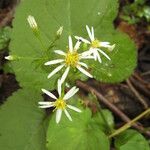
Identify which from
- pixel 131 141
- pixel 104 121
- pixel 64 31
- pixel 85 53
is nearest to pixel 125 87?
pixel 104 121

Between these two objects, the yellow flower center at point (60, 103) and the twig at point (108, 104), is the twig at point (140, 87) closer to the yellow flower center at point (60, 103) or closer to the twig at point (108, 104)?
the twig at point (108, 104)

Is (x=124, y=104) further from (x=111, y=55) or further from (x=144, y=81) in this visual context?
(x=111, y=55)

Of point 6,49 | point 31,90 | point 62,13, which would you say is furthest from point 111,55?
point 6,49

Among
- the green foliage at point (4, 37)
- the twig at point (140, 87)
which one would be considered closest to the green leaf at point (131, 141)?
the twig at point (140, 87)

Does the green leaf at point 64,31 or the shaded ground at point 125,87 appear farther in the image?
the shaded ground at point 125,87

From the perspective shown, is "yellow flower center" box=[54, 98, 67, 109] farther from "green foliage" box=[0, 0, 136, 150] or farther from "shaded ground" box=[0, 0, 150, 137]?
"shaded ground" box=[0, 0, 150, 137]

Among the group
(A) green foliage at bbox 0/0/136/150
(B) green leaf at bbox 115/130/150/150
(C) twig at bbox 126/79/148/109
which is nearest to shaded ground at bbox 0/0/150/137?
(C) twig at bbox 126/79/148/109
